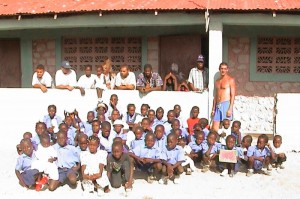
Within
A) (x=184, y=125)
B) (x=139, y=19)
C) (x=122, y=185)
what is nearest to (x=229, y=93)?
(x=184, y=125)

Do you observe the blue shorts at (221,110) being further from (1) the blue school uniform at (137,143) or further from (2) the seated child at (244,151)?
(1) the blue school uniform at (137,143)

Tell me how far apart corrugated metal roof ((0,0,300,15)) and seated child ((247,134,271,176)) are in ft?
8.34

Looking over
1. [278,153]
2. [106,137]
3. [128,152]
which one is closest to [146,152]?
[128,152]

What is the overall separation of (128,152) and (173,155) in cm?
60

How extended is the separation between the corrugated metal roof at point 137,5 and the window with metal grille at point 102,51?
4.52 ft

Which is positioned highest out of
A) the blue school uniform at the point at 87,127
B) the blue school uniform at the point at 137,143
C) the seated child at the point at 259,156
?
the blue school uniform at the point at 87,127

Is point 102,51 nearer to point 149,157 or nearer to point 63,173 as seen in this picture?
point 149,157

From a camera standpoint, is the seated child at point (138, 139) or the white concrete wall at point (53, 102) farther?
the white concrete wall at point (53, 102)

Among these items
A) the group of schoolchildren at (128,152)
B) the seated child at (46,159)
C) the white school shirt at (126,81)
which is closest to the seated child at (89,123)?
the group of schoolchildren at (128,152)

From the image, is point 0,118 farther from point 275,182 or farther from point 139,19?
point 275,182

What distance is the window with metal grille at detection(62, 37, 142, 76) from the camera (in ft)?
31.6

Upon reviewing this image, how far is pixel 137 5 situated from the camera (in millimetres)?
7738

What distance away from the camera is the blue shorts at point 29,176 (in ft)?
17.2

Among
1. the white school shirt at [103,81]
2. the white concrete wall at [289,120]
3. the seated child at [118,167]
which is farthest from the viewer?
the white school shirt at [103,81]
